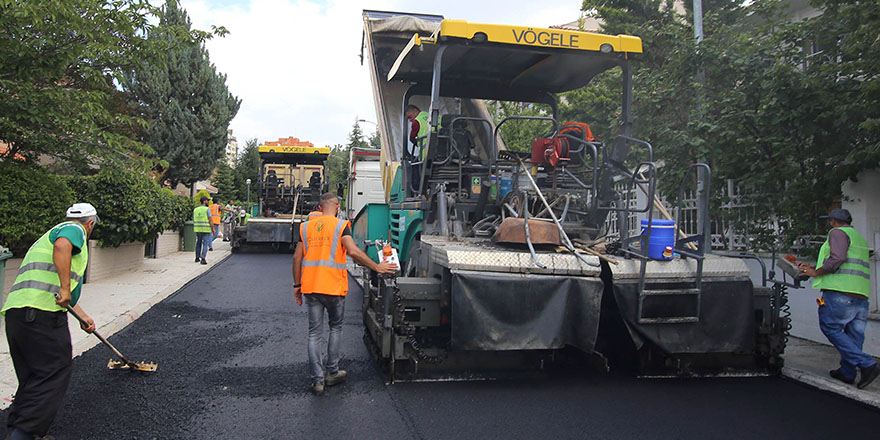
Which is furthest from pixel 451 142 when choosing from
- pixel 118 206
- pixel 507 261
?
pixel 118 206

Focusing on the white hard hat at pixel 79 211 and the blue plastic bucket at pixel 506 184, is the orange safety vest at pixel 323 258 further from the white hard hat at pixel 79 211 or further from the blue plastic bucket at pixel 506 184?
the blue plastic bucket at pixel 506 184

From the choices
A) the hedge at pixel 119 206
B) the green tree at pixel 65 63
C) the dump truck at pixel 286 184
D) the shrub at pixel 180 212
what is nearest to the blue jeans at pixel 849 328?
the green tree at pixel 65 63

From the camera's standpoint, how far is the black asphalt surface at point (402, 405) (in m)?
3.65

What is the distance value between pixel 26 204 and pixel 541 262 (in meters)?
6.36

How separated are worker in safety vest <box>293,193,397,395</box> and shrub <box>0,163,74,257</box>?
4.45m

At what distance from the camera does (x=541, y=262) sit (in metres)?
4.23

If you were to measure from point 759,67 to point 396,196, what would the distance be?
4408mm

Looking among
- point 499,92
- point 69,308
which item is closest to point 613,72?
point 499,92

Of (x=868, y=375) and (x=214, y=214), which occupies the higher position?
(x=214, y=214)

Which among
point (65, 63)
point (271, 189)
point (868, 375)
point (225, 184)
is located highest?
point (225, 184)

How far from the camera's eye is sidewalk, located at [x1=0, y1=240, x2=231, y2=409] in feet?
16.5

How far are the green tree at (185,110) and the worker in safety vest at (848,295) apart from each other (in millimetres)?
18257

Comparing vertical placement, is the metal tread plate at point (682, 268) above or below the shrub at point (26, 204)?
below

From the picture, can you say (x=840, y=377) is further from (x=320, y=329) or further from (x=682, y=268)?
(x=320, y=329)
